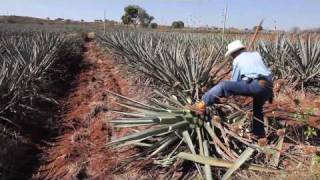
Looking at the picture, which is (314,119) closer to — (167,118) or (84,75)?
(167,118)

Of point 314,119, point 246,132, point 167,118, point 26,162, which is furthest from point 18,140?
point 314,119

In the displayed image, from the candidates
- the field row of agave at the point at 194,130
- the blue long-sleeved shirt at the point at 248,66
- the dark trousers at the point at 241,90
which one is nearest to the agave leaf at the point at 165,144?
the field row of agave at the point at 194,130

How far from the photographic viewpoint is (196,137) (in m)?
7.02

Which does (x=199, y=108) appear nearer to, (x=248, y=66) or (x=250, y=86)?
(x=250, y=86)

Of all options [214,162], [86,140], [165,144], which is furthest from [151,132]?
[86,140]

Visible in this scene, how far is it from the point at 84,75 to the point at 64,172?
919cm

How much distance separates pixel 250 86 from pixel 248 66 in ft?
Answer: 0.81

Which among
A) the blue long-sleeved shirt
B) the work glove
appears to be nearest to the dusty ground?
the work glove

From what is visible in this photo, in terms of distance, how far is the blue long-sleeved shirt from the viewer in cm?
660

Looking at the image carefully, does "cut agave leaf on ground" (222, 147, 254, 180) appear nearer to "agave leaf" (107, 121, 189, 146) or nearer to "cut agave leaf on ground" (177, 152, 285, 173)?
"cut agave leaf on ground" (177, 152, 285, 173)

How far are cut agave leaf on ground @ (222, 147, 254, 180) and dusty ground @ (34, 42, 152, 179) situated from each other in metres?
1.24

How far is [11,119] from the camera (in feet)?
28.6

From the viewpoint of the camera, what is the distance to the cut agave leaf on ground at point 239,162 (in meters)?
5.76

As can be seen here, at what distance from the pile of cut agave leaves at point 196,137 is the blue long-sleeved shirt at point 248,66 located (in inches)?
19.3
